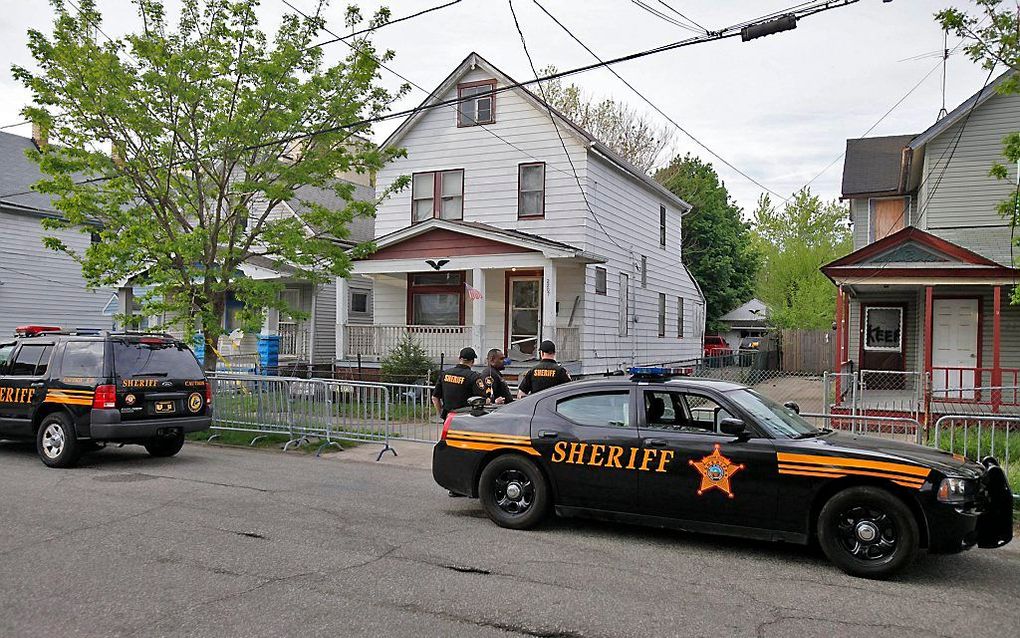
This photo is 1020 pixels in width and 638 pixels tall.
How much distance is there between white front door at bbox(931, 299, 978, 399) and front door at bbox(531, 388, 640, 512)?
1479cm

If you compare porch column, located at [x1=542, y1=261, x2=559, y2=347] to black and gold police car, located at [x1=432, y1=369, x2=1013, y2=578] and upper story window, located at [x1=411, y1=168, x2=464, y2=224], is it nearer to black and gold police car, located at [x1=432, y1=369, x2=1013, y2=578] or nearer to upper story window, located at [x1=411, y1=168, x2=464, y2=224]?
upper story window, located at [x1=411, y1=168, x2=464, y2=224]

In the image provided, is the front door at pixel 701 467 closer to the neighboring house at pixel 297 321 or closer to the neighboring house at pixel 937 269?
the neighboring house at pixel 937 269

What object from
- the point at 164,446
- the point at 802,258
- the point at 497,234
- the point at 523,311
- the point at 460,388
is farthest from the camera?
the point at 802,258

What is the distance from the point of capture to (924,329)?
19.2m

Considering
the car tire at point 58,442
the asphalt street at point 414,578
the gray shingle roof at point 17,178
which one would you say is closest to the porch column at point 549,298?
the asphalt street at point 414,578

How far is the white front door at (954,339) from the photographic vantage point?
19.1 meters

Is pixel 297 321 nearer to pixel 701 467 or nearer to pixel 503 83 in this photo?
pixel 503 83

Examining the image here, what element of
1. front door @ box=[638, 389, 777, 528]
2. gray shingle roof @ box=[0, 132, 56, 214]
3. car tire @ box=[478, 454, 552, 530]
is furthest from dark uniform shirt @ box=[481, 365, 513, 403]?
gray shingle roof @ box=[0, 132, 56, 214]

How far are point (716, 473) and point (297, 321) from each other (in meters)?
16.5

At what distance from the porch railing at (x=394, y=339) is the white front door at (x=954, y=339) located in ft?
37.5

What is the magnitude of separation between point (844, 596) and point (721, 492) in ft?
4.10

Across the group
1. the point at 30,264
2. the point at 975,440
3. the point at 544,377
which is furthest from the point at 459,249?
the point at 30,264

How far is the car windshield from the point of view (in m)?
6.69

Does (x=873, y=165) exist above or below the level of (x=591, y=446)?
above
